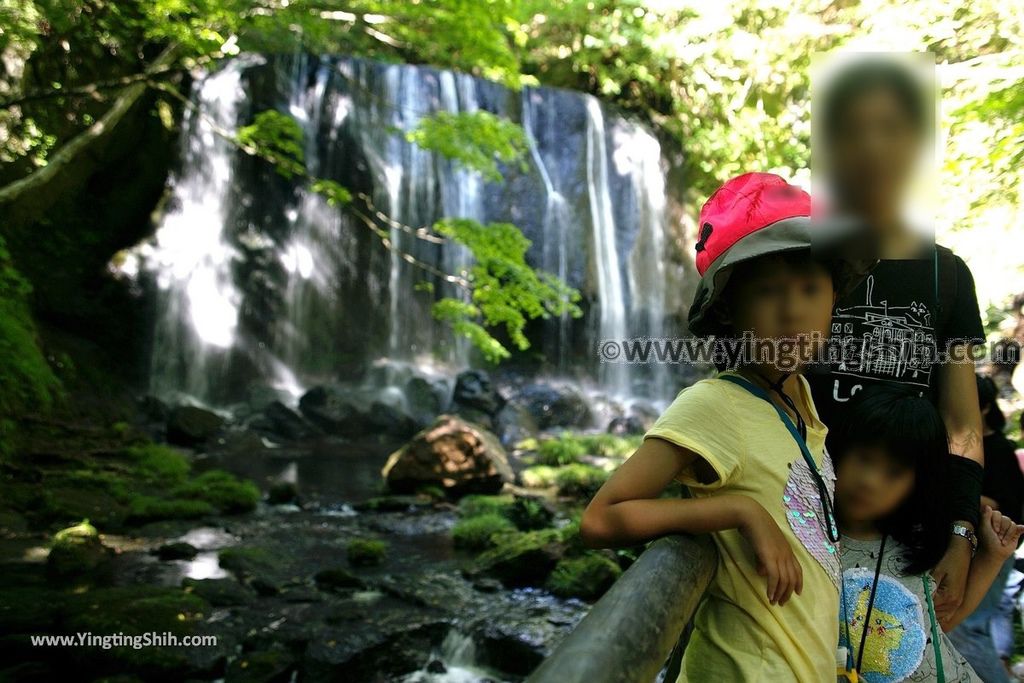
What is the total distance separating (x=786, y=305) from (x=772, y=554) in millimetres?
461

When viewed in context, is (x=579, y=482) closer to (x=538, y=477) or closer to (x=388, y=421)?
(x=538, y=477)

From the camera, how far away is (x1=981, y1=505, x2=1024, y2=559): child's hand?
1.68 metres

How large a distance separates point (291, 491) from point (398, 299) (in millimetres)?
8522

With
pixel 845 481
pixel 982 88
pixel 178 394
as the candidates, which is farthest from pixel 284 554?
pixel 178 394

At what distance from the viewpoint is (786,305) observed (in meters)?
1.29

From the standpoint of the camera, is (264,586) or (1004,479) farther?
(264,586)

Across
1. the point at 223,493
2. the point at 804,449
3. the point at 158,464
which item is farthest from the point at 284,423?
the point at 804,449

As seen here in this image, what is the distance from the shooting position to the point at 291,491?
328 inches

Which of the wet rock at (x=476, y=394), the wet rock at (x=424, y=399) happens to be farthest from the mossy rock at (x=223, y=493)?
the wet rock at (x=424, y=399)

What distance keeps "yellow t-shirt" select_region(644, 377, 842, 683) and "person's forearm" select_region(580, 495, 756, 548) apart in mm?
66

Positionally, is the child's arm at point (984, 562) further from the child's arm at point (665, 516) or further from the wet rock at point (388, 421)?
the wet rock at point (388, 421)

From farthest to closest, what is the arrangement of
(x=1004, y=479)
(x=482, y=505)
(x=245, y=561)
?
1. (x=482, y=505)
2. (x=245, y=561)
3. (x=1004, y=479)

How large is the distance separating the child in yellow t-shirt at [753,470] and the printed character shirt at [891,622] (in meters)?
0.29

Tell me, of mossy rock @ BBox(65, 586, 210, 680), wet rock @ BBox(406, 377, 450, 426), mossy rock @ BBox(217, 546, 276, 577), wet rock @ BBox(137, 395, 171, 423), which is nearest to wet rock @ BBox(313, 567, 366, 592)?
mossy rock @ BBox(217, 546, 276, 577)
